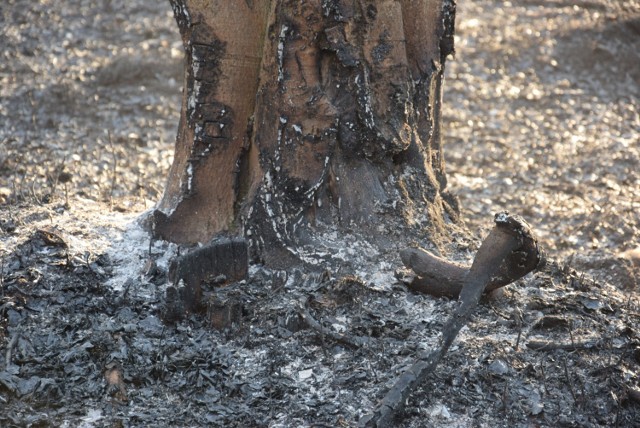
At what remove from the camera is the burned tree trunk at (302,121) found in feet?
12.7

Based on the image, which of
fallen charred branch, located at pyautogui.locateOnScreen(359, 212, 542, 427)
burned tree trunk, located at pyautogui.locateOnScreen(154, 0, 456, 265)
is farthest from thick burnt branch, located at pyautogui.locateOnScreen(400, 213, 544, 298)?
burned tree trunk, located at pyautogui.locateOnScreen(154, 0, 456, 265)

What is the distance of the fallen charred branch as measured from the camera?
3.19 metres

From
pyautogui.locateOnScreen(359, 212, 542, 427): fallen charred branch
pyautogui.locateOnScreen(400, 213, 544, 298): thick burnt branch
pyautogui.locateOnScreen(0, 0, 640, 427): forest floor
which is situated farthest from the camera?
pyautogui.locateOnScreen(400, 213, 544, 298): thick burnt branch

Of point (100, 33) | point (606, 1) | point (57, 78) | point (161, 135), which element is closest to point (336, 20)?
point (161, 135)

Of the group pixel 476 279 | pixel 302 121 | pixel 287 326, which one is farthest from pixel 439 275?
pixel 302 121

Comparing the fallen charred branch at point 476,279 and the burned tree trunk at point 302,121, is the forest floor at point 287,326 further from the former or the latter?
the burned tree trunk at point 302,121

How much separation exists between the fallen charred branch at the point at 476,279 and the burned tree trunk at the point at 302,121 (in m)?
0.69

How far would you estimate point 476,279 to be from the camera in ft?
11.5

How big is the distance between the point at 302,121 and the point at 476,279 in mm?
1086

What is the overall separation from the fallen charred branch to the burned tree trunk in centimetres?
69

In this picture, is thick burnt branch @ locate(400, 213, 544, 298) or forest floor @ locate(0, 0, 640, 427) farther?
thick burnt branch @ locate(400, 213, 544, 298)

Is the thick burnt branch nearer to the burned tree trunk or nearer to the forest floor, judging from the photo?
the forest floor

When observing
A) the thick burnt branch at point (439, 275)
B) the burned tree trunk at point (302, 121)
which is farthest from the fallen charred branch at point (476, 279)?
the burned tree trunk at point (302, 121)

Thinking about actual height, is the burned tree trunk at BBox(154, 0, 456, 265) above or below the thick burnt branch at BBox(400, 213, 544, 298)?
above
